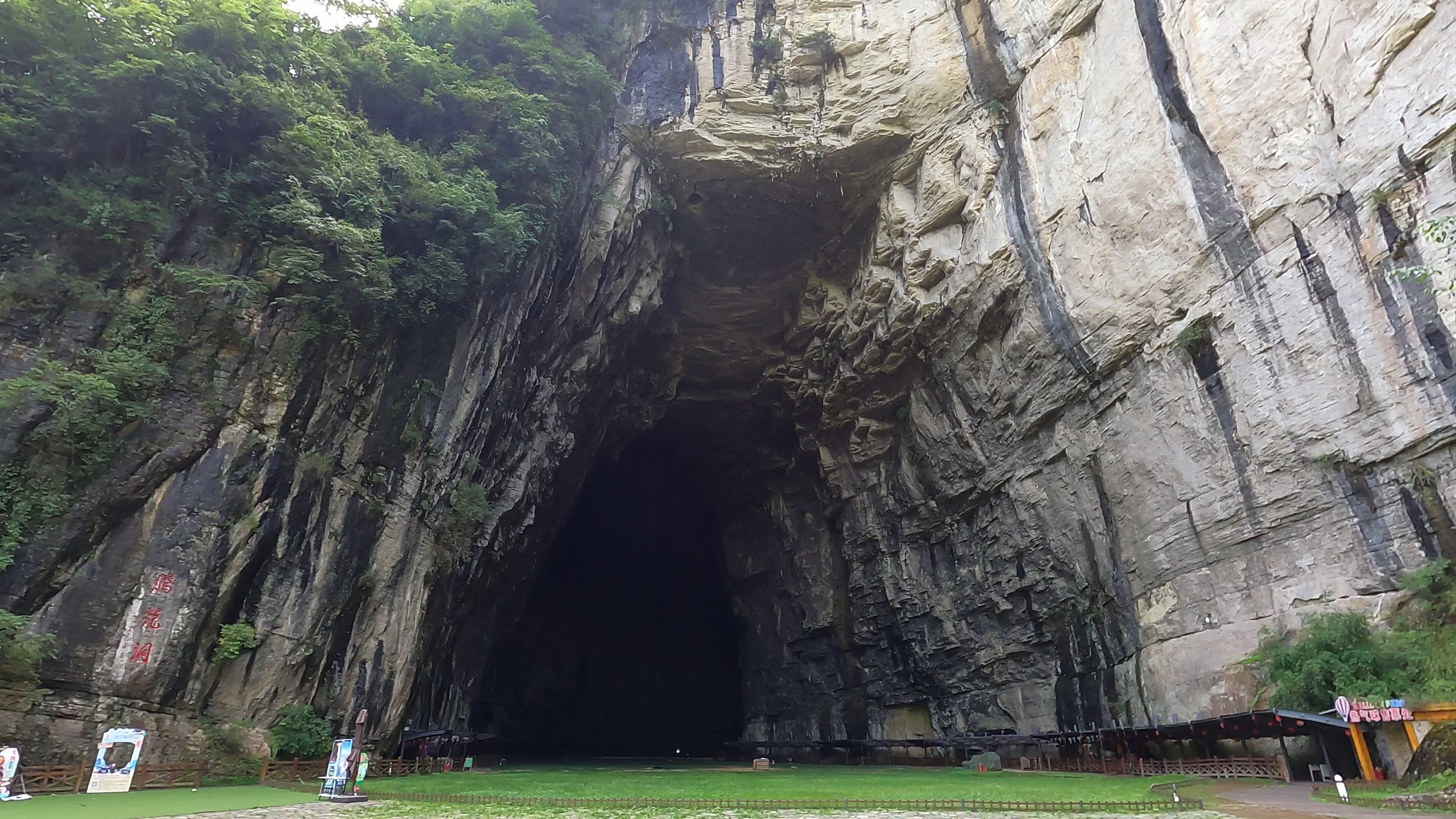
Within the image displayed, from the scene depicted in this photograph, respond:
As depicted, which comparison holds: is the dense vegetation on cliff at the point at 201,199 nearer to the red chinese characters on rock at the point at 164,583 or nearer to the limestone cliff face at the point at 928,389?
the limestone cliff face at the point at 928,389

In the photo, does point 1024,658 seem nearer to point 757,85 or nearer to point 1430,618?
point 1430,618

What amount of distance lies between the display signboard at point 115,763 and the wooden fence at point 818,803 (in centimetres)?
329

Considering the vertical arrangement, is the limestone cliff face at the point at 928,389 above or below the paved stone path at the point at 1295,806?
above

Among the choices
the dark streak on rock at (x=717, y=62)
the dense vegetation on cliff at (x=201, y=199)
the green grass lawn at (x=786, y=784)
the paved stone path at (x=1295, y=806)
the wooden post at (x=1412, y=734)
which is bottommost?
the green grass lawn at (x=786, y=784)

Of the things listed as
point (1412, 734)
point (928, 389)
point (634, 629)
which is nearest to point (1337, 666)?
point (1412, 734)

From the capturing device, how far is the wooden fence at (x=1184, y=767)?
12.3 m

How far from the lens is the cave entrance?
33.8 metres

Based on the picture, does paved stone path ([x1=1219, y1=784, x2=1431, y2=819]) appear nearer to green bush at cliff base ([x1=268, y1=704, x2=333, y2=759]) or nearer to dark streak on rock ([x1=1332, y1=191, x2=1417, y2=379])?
dark streak on rock ([x1=1332, y1=191, x2=1417, y2=379])

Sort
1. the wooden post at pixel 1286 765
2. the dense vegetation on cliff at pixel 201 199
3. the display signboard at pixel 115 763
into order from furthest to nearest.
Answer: the dense vegetation on cliff at pixel 201 199
the wooden post at pixel 1286 765
the display signboard at pixel 115 763

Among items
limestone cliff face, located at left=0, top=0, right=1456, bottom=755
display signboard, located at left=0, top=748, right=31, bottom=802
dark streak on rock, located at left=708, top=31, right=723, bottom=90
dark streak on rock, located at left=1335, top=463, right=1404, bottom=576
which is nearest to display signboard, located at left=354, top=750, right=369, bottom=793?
limestone cliff face, located at left=0, top=0, right=1456, bottom=755

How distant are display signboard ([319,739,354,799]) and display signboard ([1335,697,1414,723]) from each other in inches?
543

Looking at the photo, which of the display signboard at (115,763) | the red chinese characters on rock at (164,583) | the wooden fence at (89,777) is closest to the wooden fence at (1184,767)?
the wooden fence at (89,777)

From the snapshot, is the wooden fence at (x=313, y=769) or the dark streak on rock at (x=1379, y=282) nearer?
the dark streak on rock at (x=1379, y=282)

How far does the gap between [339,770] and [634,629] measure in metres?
27.8
